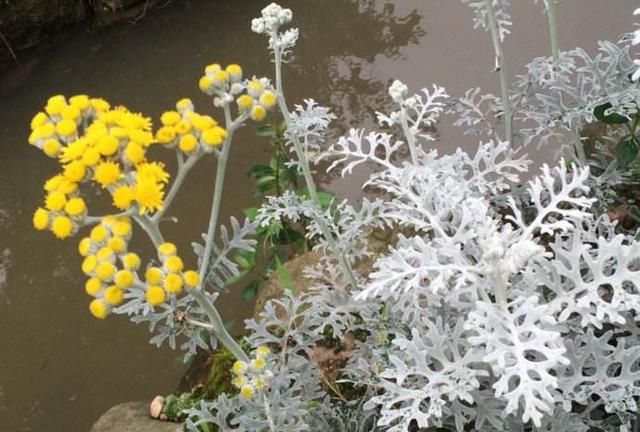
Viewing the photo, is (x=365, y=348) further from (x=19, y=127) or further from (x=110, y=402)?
(x=19, y=127)

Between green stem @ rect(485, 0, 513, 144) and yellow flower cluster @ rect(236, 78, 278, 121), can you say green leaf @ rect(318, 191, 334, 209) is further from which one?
yellow flower cluster @ rect(236, 78, 278, 121)

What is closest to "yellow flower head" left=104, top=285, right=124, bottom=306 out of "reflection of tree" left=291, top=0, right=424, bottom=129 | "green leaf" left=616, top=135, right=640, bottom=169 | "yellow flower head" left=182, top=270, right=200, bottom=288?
"yellow flower head" left=182, top=270, right=200, bottom=288

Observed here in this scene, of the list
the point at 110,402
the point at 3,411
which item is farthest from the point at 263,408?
the point at 3,411

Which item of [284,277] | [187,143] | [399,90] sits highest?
[187,143]

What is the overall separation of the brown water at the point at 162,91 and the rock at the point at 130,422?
26 cm

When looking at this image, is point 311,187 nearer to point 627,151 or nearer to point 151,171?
point 151,171

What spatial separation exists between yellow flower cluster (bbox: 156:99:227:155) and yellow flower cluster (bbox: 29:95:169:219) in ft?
0.12

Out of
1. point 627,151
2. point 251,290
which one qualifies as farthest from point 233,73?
point 251,290

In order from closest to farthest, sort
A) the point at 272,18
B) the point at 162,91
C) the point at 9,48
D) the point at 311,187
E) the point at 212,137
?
the point at 212,137 → the point at 272,18 → the point at 311,187 → the point at 162,91 → the point at 9,48

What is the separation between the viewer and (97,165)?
1162 mm

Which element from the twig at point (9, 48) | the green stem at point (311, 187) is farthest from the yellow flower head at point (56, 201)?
the twig at point (9, 48)

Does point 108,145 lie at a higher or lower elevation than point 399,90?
higher

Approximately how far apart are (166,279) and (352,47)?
2.79m

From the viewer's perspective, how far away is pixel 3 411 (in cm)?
280
